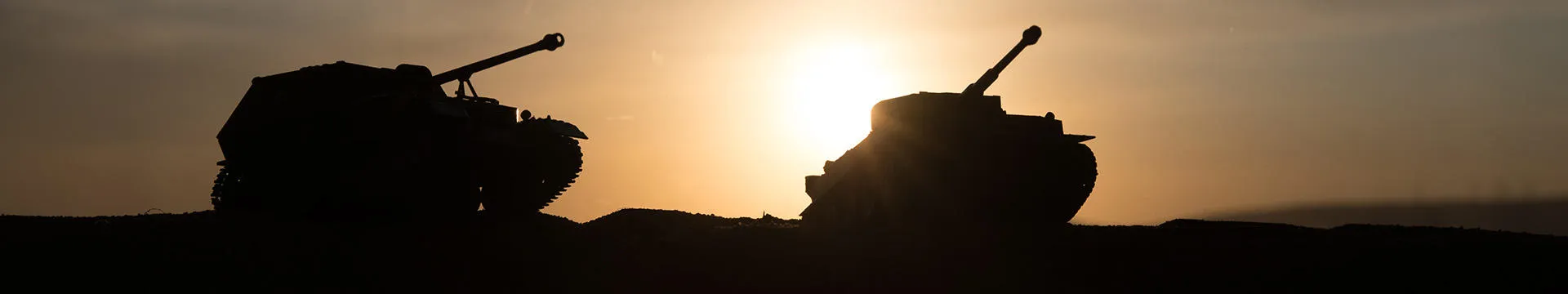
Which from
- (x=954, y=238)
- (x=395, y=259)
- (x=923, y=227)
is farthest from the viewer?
(x=923, y=227)

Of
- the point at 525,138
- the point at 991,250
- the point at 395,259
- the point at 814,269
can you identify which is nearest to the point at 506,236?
the point at 395,259

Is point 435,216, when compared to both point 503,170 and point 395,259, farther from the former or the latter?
point 395,259

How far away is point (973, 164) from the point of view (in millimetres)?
17500

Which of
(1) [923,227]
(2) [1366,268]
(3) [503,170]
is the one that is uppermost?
(3) [503,170]

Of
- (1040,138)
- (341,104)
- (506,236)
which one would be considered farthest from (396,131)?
(1040,138)

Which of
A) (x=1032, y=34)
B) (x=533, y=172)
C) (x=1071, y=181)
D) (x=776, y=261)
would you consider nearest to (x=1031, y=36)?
(x=1032, y=34)

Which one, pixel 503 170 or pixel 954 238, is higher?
pixel 503 170

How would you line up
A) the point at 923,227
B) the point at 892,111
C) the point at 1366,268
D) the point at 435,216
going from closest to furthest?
the point at 1366,268 → the point at 923,227 → the point at 435,216 → the point at 892,111

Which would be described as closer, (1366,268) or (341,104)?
(1366,268)

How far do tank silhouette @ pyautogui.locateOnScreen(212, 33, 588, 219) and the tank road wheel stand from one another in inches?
0.7

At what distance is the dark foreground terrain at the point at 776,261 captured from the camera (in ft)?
33.9

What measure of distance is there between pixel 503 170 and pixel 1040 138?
24.1ft

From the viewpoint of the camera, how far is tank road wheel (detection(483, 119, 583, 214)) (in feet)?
63.0

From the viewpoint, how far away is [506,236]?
13422 mm
